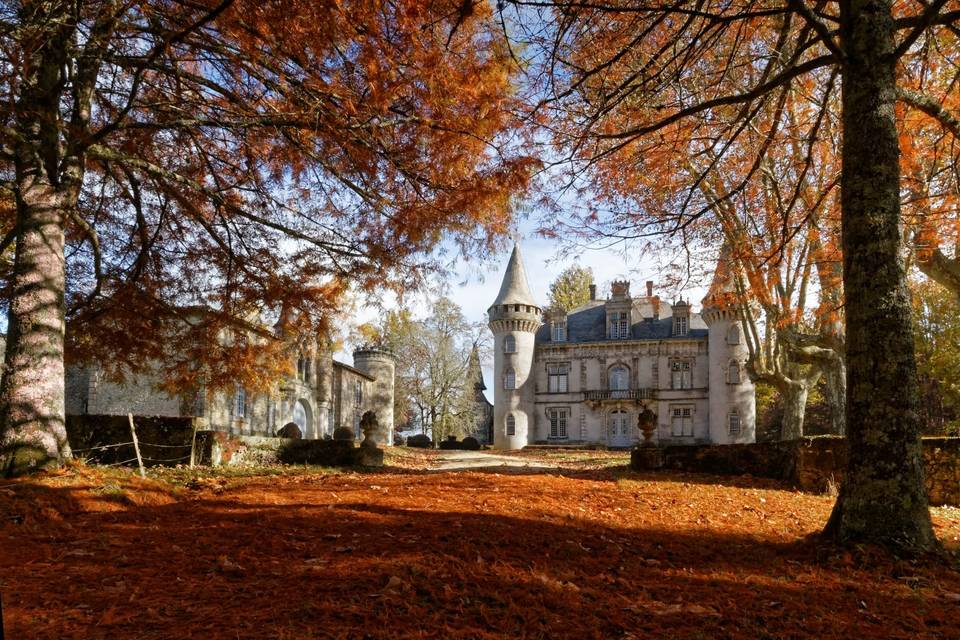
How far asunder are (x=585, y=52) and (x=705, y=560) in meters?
5.62

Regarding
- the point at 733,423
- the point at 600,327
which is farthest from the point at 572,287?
the point at 733,423

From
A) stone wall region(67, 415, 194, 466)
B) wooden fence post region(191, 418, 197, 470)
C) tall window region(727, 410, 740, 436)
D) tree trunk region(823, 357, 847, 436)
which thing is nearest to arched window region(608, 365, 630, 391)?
tall window region(727, 410, 740, 436)

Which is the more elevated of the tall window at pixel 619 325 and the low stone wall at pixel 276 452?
the tall window at pixel 619 325

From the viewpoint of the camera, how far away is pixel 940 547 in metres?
4.30

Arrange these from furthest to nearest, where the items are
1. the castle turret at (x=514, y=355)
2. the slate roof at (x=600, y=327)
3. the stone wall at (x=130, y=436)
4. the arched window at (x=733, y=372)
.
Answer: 1. the slate roof at (x=600, y=327)
2. the castle turret at (x=514, y=355)
3. the arched window at (x=733, y=372)
4. the stone wall at (x=130, y=436)

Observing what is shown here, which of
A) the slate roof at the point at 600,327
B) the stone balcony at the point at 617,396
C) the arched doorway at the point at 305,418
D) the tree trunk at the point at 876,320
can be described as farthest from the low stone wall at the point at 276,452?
the slate roof at the point at 600,327

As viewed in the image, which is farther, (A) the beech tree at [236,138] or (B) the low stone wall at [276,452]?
(B) the low stone wall at [276,452]

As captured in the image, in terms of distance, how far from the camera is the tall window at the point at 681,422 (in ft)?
133

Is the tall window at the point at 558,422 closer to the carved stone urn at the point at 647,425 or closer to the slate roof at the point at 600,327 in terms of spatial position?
the slate roof at the point at 600,327

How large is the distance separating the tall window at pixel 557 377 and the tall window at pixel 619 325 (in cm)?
409

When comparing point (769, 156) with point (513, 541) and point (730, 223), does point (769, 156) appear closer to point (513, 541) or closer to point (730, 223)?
point (730, 223)

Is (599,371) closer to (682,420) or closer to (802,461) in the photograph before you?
(682,420)

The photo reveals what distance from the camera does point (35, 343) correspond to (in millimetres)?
6648

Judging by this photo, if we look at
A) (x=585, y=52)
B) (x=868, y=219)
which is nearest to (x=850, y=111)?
(x=868, y=219)
